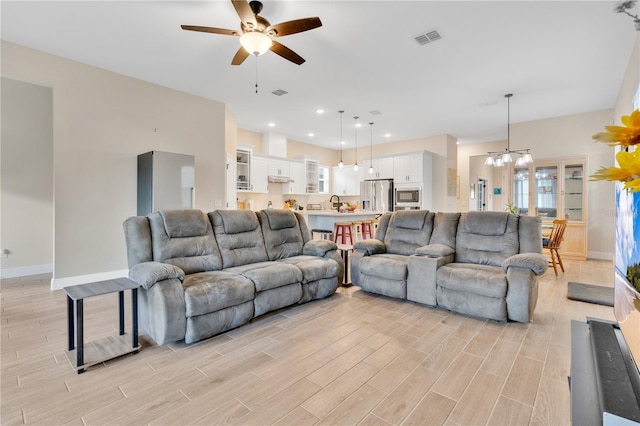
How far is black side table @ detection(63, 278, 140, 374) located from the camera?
2.03 meters

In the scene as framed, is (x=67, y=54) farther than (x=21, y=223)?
No

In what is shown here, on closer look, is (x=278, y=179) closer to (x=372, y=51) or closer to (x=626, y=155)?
(x=372, y=51)

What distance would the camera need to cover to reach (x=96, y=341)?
240 cm

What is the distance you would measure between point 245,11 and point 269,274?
7.41ft

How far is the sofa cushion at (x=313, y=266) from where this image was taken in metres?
3.29

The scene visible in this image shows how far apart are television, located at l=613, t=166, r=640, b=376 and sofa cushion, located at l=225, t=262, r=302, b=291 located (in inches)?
94.4

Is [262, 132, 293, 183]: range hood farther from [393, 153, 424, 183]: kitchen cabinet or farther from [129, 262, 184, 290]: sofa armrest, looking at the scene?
[129, 262, 184, 290]: sofa armrest

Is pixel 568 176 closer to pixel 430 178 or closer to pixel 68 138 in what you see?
pixel 430 178

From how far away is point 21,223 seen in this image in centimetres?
471

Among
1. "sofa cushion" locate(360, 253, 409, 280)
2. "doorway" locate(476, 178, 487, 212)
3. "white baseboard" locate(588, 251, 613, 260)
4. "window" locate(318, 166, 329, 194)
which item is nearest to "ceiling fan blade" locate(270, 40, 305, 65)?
"sofa cushion" locate(360, 253, 409, 280)

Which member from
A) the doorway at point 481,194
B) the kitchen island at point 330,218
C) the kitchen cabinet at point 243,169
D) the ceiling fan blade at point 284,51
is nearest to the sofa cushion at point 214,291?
the ceiling fan blade at point 284,51

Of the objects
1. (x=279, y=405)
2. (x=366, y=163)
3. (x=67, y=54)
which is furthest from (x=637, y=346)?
(x=366, y=163)

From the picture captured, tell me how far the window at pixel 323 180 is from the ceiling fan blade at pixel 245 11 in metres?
Result: 6.65

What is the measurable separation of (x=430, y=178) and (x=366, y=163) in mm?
1903
